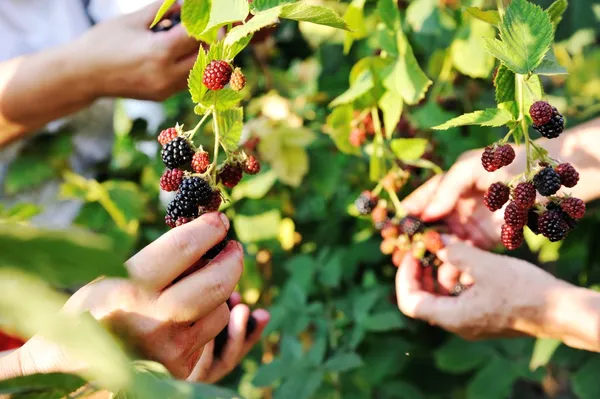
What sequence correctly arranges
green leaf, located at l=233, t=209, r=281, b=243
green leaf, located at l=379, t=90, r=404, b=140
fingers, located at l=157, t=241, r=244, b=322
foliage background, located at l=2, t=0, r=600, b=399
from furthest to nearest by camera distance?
Answer: green leaf, located at l=233, t=209, r=281, b=243, foliage background, located at l=2, t=0, r=600, b=399, green leaf, located at l=379, t=90, r=404, b=140, fingers, located at l=157, t=241, r=244, b=322

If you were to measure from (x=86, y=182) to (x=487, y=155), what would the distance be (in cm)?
104

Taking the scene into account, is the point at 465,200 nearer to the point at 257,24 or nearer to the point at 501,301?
the point at 501,301

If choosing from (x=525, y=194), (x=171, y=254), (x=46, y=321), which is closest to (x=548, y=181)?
(x=525, y=194)

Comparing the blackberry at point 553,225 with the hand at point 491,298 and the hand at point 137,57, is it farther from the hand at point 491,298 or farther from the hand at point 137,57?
the hand at point 137,57

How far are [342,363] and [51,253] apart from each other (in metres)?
0.98

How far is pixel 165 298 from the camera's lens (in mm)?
677

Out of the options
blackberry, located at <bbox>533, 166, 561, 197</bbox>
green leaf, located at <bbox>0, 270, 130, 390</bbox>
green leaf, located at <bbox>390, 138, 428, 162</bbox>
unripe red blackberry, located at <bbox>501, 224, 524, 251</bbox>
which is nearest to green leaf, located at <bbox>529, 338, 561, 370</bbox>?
green leaf, located at <bbox>390, 138, 428, 162</bbox>

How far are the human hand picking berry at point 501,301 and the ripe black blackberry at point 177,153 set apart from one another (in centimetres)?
61

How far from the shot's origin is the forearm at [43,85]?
1.25 m

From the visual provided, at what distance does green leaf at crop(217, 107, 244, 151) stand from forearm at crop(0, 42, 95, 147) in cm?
64

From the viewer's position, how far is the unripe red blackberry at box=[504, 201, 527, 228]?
0.75m

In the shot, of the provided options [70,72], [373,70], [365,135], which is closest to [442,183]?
[365,135]

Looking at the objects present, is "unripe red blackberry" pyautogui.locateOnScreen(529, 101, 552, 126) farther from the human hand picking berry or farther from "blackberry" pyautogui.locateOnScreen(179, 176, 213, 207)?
the human hand picking berry

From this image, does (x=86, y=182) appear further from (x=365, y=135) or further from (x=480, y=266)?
(x=480, y=266)
